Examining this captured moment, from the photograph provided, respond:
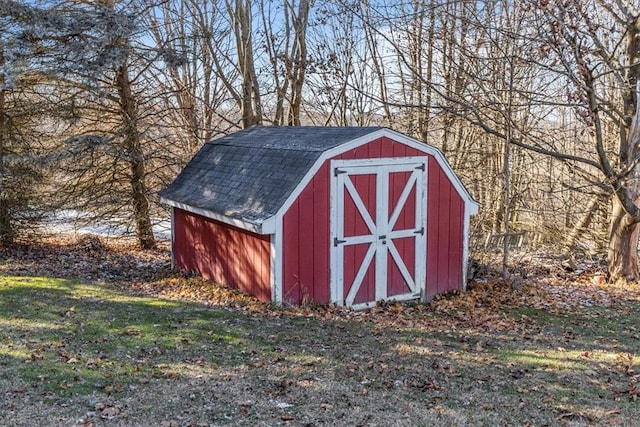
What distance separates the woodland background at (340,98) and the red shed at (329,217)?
1563mm

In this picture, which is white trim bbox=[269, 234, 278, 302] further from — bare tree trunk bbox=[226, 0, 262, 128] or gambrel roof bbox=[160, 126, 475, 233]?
bare tree trunk bbox=[226, 0, 262, 128]

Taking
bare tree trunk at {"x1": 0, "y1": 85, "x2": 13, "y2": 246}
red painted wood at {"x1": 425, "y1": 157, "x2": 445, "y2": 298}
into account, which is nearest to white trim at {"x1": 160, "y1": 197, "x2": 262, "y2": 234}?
red painted wood at {"x1": 425, "y1": 157, "x2": 445, "y2": 298}

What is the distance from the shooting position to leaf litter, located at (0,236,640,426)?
518 centimetres

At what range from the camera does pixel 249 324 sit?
775 cm

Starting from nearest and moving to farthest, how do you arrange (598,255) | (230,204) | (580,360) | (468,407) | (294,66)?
(468,407) → (580,360) → (230,204) → (598,255) → (294,66)

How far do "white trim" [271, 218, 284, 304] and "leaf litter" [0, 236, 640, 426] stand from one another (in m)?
0.21

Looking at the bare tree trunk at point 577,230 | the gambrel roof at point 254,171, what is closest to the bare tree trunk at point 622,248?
the bare tree trunk at point 577,230

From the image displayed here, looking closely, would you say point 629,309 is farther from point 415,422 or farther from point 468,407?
point 415,422

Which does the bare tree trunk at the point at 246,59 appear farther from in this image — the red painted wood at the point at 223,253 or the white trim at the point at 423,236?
the white trim at the point at 423,236

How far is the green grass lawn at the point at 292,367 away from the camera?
17.0ft

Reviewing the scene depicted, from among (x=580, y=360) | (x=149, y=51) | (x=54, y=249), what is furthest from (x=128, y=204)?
(x=580, y=360)

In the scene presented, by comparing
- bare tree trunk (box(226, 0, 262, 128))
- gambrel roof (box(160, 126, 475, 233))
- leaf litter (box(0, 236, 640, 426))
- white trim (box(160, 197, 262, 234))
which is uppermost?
bare tree trunk (box(226, 0, 262, 128))

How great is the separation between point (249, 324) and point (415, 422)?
3207 millimetres

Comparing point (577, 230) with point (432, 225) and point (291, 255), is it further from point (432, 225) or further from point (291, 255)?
point (291, 255)
